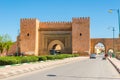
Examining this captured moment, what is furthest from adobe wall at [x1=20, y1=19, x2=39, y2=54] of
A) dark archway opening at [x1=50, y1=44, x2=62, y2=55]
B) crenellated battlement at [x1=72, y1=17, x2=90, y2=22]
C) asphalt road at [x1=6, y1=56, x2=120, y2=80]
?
asphalt road at [x1=6, y1=56, x2=120, y2=80]

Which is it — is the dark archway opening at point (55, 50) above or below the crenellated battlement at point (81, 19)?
below

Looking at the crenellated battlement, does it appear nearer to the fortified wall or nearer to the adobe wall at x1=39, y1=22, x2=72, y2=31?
the fortified wall

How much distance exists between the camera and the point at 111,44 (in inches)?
2837

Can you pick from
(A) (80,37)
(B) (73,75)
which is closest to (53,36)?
(A) (80,37)

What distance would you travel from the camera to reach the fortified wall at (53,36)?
64.0 meters

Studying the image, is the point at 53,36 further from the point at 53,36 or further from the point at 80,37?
the point at 80,37

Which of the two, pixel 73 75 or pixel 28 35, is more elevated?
pixel 28 35

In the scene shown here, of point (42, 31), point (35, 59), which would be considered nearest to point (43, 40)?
point (42, 31)

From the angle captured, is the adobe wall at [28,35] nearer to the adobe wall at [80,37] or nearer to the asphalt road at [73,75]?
the adobe wall at [80,37]

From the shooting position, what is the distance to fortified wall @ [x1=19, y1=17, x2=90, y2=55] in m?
64.0

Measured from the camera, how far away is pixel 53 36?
65562 millimetres

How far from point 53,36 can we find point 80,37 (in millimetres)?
5676

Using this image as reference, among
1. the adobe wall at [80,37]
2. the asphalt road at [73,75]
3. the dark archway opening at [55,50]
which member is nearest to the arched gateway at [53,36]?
the adobe wall at [80,37]

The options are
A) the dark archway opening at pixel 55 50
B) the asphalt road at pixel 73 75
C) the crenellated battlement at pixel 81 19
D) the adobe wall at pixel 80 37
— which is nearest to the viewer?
the asphalt road at pixel 73 75
